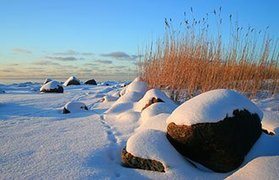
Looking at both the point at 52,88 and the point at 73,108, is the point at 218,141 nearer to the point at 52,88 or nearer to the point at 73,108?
the point at 73,108

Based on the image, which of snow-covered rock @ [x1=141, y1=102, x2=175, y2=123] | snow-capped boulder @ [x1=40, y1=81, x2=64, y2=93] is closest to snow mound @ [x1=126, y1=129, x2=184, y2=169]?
snow-covered rock @ [x1=141, y1=102, x2=175, y2=123]

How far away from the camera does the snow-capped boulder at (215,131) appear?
2059 millimetres

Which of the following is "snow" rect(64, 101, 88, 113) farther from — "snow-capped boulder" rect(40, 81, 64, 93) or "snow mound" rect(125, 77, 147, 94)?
"snow-capped boulder" rect(40, 81, 64, 93)

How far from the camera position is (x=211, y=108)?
83.7 inches

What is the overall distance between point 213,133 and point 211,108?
17 centimetres

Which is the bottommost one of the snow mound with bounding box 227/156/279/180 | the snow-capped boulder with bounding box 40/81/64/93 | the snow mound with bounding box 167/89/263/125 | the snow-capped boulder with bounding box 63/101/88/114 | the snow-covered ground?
the snow-capped boulder with bounding box 40/81/64/93

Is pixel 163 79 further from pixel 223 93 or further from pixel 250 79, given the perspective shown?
pixel 223 93

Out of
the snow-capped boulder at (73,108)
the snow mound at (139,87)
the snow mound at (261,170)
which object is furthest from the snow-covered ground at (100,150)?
the snow mound at (139,87)

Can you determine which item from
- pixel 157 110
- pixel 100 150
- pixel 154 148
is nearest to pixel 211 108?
pixel 154 148

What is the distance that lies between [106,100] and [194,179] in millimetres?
3746

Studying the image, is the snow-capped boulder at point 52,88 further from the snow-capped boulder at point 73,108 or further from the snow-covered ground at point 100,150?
the snow-covered ground at point 100,150

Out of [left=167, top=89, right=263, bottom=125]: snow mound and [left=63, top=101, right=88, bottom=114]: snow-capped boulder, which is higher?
[left=167, top=89, right=263, bottom=125]: snow mound

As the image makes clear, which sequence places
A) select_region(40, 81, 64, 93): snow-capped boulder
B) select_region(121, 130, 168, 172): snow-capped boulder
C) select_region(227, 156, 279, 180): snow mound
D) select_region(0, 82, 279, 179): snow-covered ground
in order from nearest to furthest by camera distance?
select_region(227, 156, 279, 180): snow mound → select_region(0, 82, 279, 179): snow-covered ground → select_region(121, 130, 168, 172): snow-capped boulder → select_region(40, 81, 64, 93): snow-capped boulder

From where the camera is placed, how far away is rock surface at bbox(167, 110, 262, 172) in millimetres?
2055
